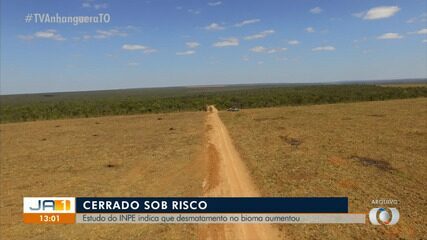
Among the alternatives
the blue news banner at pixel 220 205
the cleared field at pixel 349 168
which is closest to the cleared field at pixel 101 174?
the blue news banner at pixel 220 205

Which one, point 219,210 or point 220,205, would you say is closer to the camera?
point 219,210

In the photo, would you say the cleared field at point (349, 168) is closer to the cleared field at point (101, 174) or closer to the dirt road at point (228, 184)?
the dirt road at point (228, 184)

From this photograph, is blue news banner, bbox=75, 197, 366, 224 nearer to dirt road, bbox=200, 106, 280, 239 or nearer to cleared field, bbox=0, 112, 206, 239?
dirt road, bbox=200, 106, 280, 239

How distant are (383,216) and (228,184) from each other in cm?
533

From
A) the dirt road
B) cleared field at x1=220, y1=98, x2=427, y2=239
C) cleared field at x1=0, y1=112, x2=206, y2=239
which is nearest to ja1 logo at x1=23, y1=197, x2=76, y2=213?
cleared field at x1=0, y1=112, x2=206, y2=239

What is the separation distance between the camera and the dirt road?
780 cm

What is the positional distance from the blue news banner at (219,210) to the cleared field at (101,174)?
0.55 metres

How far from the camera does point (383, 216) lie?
8.37 metres

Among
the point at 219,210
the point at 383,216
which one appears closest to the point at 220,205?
the point at 219,210

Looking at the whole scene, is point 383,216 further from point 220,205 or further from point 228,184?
point 228,184

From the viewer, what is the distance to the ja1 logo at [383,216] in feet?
26.8

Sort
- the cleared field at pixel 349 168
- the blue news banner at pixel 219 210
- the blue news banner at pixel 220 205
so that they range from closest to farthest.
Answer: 1. the cleared field at pixel 349 168
2. the blue news banner at pixel 219 210
3. the blue news banner at pixel 220 205

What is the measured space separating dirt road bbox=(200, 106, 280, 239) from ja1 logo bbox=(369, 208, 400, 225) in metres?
3.04

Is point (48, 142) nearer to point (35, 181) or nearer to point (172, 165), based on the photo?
point (35, 181)
